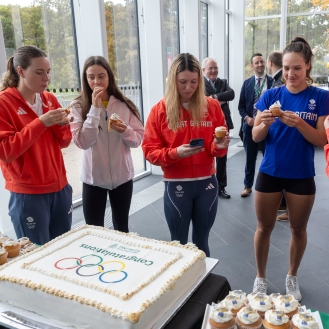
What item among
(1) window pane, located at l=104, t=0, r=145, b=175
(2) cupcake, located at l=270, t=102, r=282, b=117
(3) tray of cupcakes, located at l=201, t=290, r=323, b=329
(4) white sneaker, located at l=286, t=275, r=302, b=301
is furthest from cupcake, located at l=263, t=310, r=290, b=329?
(1) window pane, located at l=104, t=0, r=145, b=175

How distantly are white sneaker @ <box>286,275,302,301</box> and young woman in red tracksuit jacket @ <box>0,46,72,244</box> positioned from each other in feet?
5.52

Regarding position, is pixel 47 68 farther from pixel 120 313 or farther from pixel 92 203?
pixel 120 313

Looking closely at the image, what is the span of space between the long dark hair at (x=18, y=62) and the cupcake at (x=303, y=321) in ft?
5.82

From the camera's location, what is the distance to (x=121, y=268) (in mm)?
1224

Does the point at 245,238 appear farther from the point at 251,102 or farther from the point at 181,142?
the point at 251,102

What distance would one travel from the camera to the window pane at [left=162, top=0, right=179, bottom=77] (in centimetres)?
606

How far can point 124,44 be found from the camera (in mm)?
5137

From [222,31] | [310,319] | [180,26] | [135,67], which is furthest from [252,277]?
[222,31]

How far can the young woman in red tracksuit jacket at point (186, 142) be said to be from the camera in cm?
205

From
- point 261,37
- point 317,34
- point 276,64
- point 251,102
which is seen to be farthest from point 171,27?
point 317,34

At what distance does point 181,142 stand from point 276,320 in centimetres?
123

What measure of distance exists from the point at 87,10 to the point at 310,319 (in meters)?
4.05

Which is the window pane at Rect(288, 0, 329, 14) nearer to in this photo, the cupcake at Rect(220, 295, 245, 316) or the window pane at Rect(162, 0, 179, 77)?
the window pane at Rect(162, 0, 179, 77)

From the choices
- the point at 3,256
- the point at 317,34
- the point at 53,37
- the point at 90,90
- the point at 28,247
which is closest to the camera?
the point at 3,256
